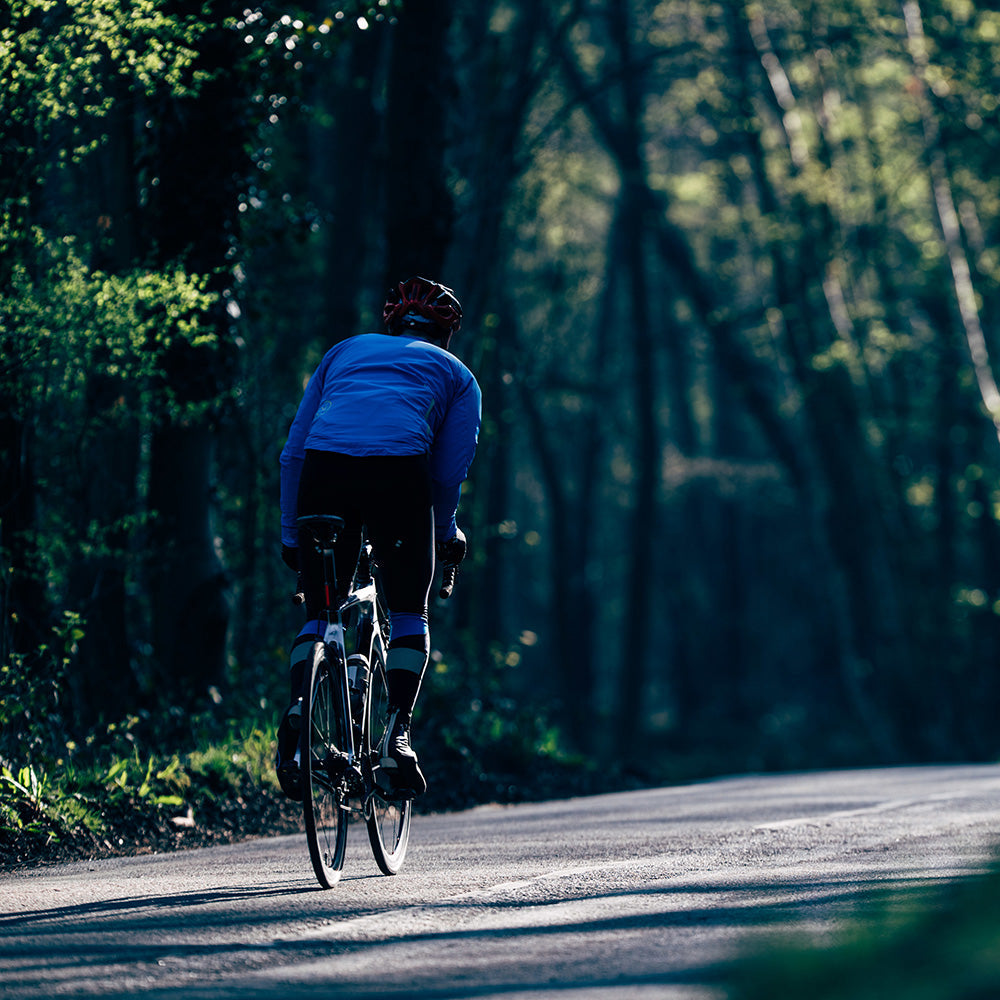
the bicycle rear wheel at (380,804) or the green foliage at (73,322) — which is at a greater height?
the green foliage at (73,322)

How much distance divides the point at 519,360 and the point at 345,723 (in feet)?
37.8

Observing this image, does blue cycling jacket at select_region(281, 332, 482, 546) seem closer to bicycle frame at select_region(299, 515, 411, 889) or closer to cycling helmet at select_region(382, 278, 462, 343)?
cycling helmet at select_region(382, 278, 462, 343)

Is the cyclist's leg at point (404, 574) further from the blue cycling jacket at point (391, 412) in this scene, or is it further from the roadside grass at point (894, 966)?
the roadside grass at point (894, 966)

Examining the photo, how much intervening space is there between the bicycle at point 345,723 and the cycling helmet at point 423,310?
93 centimetres

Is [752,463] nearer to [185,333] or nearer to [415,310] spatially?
[185,333]

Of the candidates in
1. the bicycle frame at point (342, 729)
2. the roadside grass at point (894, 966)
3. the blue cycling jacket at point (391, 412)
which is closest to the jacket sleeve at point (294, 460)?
the blue cycling jacket at point (391, 412)

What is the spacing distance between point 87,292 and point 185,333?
0.71 metres

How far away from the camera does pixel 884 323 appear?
29.7 metres

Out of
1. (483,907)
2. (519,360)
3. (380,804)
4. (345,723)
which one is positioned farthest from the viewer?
(519,360)

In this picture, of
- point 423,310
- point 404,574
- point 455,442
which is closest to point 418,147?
point 423,310

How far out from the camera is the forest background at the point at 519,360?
358 inches

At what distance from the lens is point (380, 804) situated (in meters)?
6.46

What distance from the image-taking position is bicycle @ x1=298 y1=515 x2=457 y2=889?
5.58 meters

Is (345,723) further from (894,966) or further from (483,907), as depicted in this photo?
(894,966)
